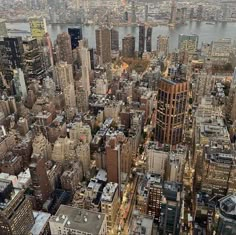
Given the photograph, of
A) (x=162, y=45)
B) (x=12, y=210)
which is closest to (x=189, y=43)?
(x=162, y=45)

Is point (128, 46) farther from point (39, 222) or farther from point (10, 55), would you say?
point (39, 222)

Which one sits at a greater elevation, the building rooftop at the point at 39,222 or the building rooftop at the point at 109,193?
the building rooftop at the point at 109,193

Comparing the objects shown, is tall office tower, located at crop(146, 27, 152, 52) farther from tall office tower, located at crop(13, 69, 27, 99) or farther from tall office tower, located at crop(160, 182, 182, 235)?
tall office tower, located at crop(160, 182, 182, 235)

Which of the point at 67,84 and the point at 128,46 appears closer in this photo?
the point at 67,84

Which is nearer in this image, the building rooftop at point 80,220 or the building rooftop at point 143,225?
the building rooftop at point 80,220

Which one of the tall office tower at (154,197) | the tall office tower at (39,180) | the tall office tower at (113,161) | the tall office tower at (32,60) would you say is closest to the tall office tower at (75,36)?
the tall office tower at (32,60)

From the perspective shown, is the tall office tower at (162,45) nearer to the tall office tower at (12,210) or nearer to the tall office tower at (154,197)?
the tall office tower at (154,197)
